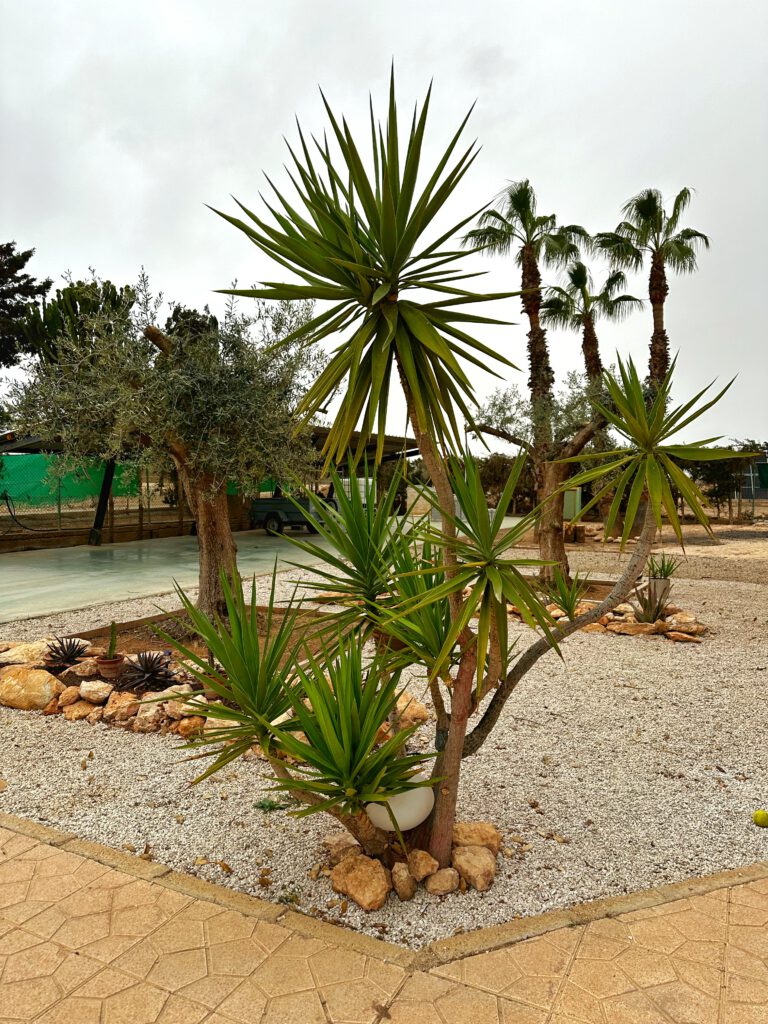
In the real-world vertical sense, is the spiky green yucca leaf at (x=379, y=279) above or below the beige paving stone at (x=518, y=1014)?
above

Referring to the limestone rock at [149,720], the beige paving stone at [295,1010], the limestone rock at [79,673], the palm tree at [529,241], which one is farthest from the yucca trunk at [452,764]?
the palm tree at [529,241]

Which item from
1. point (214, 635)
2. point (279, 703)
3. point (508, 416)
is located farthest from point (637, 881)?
point (508, 416)

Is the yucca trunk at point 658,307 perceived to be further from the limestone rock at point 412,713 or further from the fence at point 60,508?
the limestone rock at point 412,713

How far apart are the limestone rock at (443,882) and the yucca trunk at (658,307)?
55.3 ft

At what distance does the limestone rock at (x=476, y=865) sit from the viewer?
268 centimetres

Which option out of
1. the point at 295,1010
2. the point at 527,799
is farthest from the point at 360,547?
the point at 527,799

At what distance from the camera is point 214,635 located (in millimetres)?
2518

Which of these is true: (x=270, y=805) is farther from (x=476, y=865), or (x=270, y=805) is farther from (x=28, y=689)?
(x=28, y=689)

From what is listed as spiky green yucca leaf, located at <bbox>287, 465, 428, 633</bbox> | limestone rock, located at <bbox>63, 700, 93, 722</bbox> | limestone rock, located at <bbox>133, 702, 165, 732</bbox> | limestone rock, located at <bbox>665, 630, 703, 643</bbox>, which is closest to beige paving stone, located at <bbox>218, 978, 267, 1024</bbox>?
spiky green yucca leaf, located at <bbox>287, 465, 428, 633</bbox>

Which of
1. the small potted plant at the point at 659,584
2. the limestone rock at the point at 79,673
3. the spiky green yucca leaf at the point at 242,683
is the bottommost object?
the limestone rock at the point at 79,673

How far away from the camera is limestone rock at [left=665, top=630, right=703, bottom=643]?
717 cm

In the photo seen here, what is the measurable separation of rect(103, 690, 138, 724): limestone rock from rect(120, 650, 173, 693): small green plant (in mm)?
198

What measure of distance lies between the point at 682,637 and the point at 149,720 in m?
5.35

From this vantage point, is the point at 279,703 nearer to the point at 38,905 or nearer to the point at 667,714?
the point at 38,905
